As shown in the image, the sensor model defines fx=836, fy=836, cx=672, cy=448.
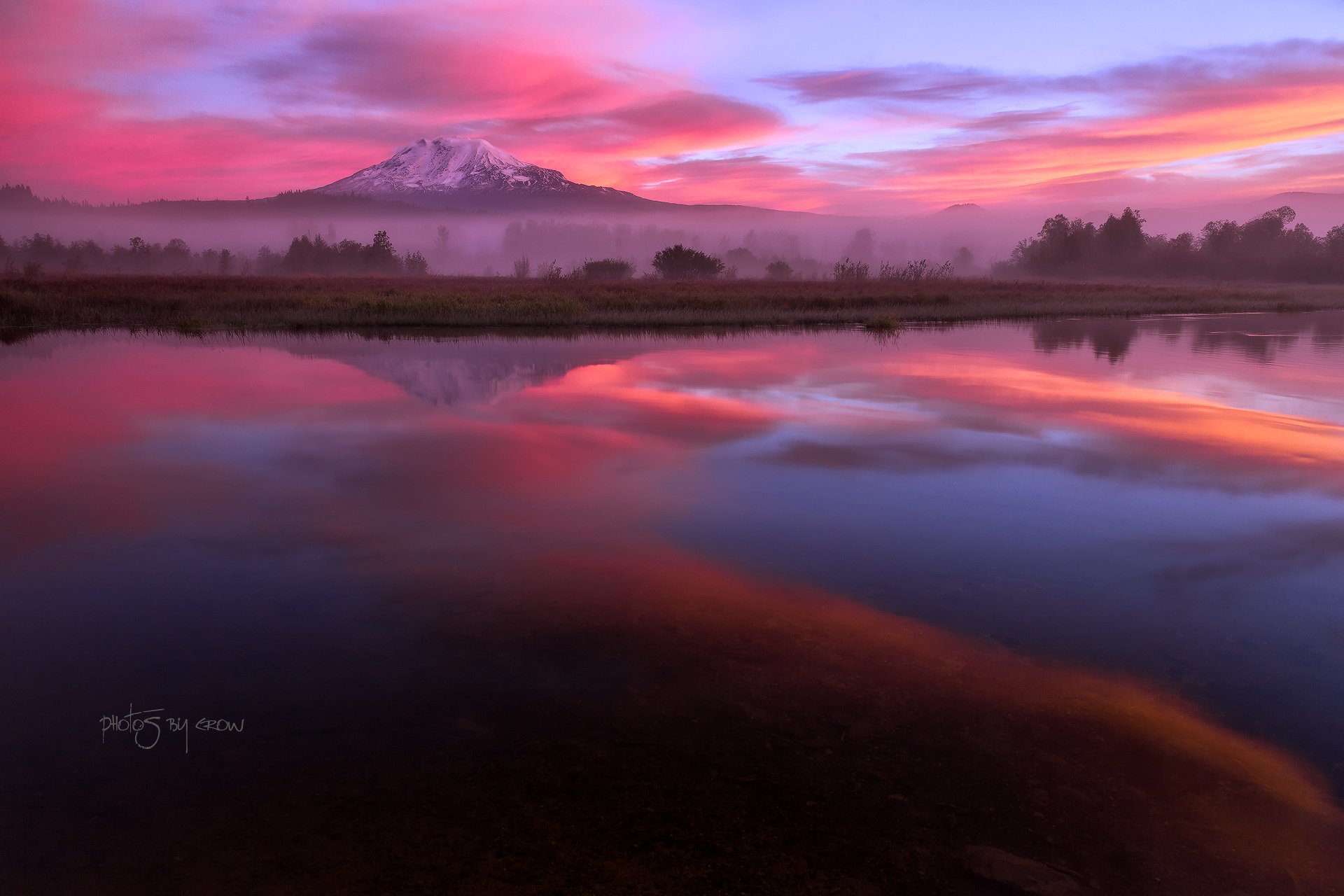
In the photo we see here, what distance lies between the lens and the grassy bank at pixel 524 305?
1076 inches

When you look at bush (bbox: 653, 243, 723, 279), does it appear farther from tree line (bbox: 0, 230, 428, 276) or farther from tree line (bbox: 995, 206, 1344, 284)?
tree line (bbox: 995, 206, 1344, 284)

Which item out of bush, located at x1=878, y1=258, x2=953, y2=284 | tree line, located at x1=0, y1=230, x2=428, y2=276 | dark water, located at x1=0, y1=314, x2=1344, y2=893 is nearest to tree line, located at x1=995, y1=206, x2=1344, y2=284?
bush, located at x1=878, y1=258, x2=953, y2=284

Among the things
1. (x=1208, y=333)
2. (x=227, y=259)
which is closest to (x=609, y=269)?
(x=1208, y=333)

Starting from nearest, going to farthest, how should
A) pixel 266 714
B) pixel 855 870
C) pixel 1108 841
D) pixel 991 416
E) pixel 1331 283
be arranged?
pixel 855 870, pixel 1108 841, pixel 266 714, pixel 991 416, pixel 1331 283

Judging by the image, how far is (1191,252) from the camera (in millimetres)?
95000

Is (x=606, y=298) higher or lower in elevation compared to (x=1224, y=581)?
higher

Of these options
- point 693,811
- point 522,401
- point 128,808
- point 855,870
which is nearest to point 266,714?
point 128,808

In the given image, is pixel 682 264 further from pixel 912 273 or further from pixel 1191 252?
pixel 1191 252

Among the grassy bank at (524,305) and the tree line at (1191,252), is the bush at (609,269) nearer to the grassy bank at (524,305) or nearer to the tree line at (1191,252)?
the grassy bank at (524,305)

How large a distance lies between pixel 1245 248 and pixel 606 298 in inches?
3615

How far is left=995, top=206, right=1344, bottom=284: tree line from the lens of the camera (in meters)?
87.1

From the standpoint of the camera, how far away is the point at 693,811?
3.25 m

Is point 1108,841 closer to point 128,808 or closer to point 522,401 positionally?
point 128,808
